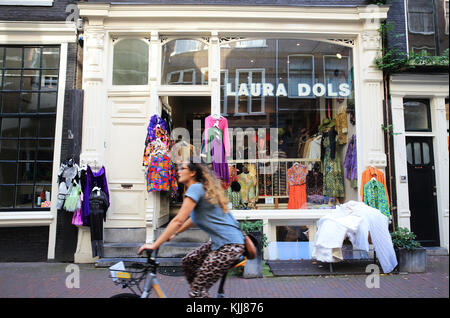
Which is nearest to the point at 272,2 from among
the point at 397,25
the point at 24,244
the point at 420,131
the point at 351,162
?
the point at 397,25

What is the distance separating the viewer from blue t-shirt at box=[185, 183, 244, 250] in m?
3.17

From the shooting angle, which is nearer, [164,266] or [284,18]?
[164,266]

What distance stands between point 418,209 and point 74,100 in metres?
8.44

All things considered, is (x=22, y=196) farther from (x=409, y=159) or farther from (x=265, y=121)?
(x=409, y=159)

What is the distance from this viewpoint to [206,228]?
3.26 meters

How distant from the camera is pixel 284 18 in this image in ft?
24.8

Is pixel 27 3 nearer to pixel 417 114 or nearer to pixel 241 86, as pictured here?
A: pixel 241 86

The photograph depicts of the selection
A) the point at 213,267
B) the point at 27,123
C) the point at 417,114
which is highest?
the point at 417,114

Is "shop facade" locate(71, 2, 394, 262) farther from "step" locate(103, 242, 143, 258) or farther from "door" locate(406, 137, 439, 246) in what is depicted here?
"door" locate(406, 137, 439, 246)

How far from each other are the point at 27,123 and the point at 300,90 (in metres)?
6.58

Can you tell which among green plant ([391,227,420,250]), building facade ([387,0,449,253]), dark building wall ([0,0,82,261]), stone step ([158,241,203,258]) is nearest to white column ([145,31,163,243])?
stone step ([158,241,203,258])

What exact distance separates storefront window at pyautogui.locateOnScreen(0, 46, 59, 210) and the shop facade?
3.11ft

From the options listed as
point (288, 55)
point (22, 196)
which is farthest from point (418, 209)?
point (22, 196)

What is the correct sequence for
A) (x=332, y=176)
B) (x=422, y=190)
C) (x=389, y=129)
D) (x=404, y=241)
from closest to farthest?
(x=404, y=241) → (x=389, y=129) → (x=422, y=190) → (x=332, y=176)
